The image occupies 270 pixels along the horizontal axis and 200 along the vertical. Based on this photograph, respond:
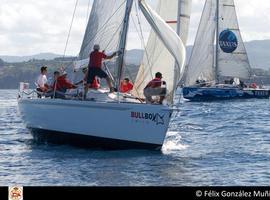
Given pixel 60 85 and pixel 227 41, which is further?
pixel 227 41

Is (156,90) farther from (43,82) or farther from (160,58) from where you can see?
(43,82)

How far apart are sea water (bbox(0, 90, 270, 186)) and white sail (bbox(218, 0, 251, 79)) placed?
32.1 m

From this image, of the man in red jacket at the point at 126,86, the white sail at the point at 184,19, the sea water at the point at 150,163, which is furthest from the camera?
the white sail at the point at 184,19

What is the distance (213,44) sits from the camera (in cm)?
5903

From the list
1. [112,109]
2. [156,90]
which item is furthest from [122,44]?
[112,109]

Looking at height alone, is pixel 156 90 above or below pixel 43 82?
below

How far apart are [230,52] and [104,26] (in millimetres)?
37839

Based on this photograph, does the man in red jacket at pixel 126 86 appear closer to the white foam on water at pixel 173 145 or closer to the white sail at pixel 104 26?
the white sail at pixel 104 26

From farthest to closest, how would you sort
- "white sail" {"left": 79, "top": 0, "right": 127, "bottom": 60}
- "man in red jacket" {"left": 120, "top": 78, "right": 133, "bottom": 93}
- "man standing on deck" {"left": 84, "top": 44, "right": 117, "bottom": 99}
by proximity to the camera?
"man in red jacket" {"left": 120, "top": 78, "right": 133, "bottom": 93}
"white sail" {"left": 79, "top": 0, "right": 127, "bottom": 60}
"man standing on deck" {"left": 84, "top": 44, "right": 117, "bottom": 99}

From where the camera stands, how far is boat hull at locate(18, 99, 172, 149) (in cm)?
2020

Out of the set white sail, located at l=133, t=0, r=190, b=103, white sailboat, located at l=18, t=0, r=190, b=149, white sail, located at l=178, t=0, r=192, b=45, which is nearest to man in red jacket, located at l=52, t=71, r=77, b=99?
white sailboat, located at l=18, t=0, r=190, b=149

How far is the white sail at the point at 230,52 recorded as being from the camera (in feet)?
193

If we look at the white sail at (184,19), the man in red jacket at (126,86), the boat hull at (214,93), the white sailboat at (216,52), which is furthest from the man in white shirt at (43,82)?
the white sailboat at (216,52)

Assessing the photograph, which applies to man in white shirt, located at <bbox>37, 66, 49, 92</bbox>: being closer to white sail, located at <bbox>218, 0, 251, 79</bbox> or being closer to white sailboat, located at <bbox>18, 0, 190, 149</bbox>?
white sailboat, located at <bbox>18, 0, 190, 149</bbox>
